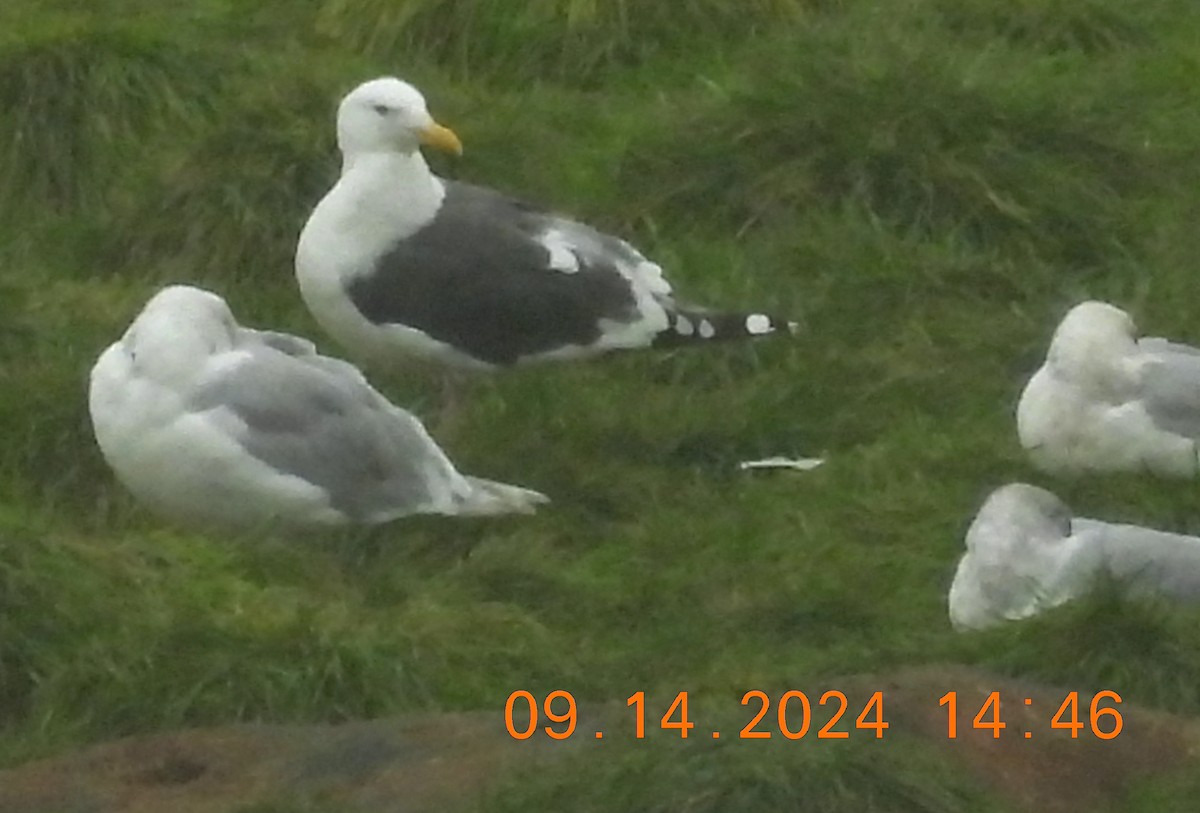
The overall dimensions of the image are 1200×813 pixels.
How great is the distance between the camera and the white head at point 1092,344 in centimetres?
604

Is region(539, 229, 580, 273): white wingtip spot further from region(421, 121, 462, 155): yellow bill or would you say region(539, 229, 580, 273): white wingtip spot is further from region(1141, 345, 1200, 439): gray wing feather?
region(1141, 345, 1200, 439): gray wing feather

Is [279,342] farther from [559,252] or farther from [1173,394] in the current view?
[1173,394]

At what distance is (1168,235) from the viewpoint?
757cm

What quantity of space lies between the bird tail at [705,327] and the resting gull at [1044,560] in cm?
158

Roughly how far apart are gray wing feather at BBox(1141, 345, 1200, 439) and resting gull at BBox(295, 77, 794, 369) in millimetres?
1112

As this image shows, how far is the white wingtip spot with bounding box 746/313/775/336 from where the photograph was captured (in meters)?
6.82

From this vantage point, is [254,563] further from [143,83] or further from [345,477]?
[143,83]

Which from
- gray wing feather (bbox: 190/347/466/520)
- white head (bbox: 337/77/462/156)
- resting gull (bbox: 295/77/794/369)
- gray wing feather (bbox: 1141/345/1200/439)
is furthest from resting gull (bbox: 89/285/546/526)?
gray wing feather (bbox: 1141/345/1200/439)

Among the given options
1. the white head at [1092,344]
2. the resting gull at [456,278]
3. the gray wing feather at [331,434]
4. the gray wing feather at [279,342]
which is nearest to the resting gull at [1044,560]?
the white head at [1092,344]

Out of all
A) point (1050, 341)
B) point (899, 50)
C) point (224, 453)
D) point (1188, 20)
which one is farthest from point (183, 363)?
point (1188, 20)

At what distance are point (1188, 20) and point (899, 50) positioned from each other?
5.78ft

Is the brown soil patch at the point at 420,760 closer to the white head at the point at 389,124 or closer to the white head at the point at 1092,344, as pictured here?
the white head at the point at 1092,344

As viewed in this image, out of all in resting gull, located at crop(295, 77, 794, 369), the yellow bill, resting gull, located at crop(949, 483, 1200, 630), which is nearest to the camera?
resting gull, located at crop(949, 483, 1200, 630)
